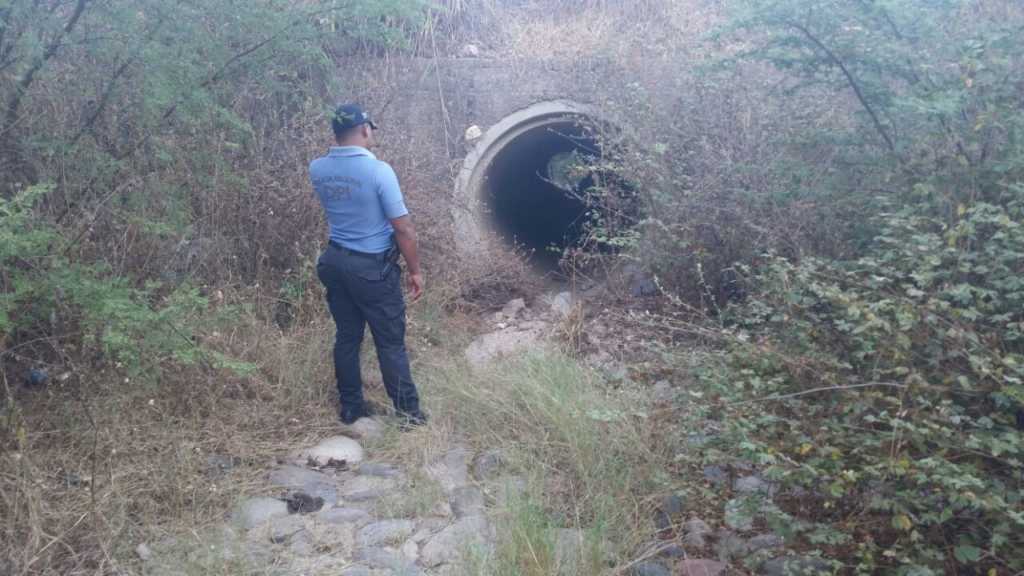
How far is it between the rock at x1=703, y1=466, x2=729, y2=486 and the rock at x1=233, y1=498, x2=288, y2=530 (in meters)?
1.98

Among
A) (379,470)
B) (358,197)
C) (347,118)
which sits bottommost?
(379,470)

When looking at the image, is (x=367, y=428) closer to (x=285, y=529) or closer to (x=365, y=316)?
(x=365, y=316)

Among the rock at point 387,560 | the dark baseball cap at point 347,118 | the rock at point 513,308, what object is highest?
the dark baseball cap at point 347,118

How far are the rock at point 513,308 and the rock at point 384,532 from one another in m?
3.74

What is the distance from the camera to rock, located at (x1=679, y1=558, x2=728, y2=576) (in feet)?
11.7

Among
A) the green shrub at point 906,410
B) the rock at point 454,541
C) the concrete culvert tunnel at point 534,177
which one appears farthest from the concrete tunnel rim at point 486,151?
the green shrub at point 906,410

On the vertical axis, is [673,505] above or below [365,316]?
below

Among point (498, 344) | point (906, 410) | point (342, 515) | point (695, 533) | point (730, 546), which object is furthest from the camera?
point (498, 344)

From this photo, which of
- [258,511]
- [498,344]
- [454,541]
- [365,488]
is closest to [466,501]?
[454,541]

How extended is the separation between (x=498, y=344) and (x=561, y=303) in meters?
1.27

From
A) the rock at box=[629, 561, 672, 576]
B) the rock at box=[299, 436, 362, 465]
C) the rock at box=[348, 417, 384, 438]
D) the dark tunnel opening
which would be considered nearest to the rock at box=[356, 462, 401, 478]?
the rock at box=[299, 436, 362, 465]

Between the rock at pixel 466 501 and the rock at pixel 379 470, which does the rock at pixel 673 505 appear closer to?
the rock at pixel 466 501

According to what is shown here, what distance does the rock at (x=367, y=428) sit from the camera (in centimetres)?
526

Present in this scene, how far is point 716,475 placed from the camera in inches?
164
